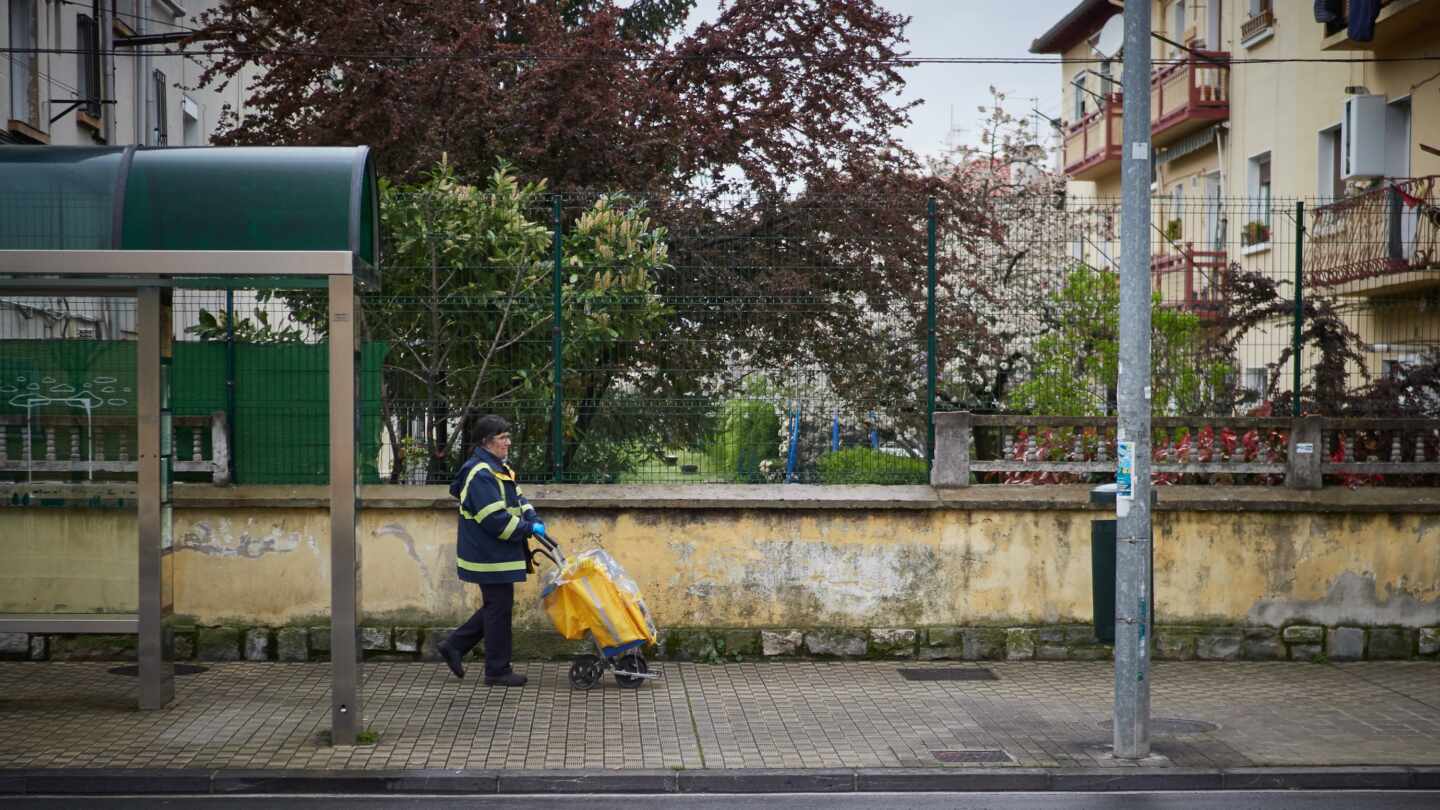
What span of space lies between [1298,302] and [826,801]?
6.38 metres

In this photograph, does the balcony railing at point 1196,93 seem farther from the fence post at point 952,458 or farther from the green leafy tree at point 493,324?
the green leafy tree at point 493,324

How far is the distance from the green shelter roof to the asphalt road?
3.15 metres

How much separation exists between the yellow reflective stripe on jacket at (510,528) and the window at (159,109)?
15329 mm

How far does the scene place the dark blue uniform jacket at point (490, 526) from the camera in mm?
9414

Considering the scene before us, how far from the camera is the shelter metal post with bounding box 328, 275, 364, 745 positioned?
811 centimetres

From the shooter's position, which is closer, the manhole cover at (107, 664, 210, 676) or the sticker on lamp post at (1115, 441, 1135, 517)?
the sticker on lamp post at (1115, 441, 1135, 517)

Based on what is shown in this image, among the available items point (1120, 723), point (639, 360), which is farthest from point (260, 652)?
point (1120, 723)

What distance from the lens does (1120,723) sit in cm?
782

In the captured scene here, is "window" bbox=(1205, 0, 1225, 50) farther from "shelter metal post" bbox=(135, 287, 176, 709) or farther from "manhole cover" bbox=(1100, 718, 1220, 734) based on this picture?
"shelter metal post" bbox=(135, 287, 176, 709)

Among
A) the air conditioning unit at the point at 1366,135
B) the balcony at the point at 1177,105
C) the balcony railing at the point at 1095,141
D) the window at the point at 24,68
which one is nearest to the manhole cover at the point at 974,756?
the air conditioning unit at the point at 1366,135

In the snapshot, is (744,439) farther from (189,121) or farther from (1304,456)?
(189,121)

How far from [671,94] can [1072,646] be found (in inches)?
306

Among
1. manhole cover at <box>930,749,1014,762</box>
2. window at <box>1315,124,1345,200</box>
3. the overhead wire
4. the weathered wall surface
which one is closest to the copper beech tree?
the overhead wire

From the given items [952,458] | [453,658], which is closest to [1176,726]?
[952,458]
